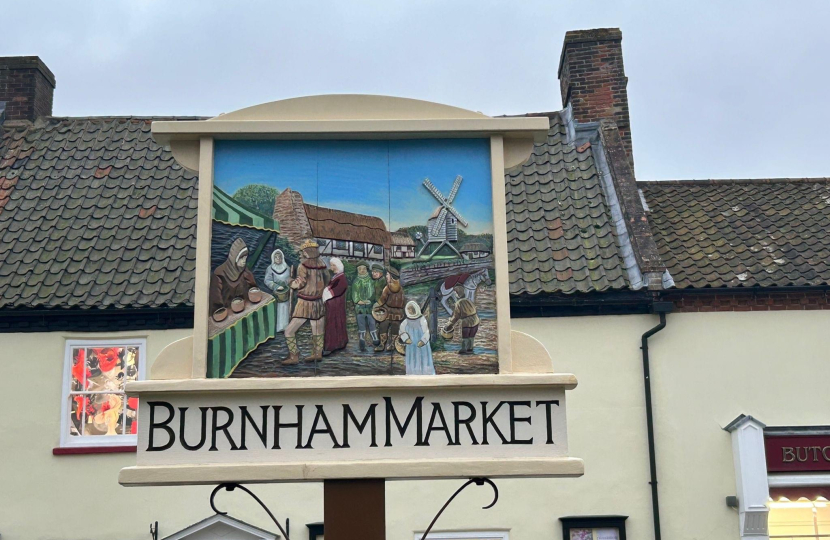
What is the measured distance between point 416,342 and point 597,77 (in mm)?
9719

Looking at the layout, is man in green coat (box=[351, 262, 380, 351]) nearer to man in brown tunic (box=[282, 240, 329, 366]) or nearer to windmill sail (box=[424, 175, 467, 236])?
man in brown tunic (box=[282, 240, 329, 366])

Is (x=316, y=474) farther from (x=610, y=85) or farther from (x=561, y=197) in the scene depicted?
(x=610, y=85)

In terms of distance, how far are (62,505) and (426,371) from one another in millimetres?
7245

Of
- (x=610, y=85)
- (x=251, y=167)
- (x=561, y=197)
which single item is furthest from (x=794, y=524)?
(x=251, y=167)

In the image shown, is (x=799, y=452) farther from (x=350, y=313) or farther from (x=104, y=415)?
(x=104, y=415)

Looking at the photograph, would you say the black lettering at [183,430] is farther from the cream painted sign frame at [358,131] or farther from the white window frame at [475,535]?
the white window frame at [475,535]

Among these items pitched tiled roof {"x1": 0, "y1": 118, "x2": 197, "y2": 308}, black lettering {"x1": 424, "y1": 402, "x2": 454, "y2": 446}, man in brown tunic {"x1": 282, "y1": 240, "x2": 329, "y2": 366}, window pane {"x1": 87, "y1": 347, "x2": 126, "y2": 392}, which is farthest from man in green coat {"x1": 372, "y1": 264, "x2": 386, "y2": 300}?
window pane {"x1": 87, "y1": 347, "x2": 126, "y2": 392}

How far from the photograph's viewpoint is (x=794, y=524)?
11.1 meters

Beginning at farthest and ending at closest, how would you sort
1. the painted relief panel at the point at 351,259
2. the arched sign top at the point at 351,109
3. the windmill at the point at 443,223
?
the arched sign top at the point at 351,109 → the windmill at the point at 443,223 → the painted relief panel at the point at 351,259

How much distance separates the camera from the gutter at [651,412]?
10.9 metres

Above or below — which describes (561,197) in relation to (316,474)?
above

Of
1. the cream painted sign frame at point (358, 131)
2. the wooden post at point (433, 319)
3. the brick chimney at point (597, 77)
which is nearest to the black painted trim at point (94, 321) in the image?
the cream painted sign frame at point (358, 131)

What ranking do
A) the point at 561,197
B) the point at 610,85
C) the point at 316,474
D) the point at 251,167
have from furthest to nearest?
the point at 610,85, the point at 561,197, the point at 251,167, the point at 316,474

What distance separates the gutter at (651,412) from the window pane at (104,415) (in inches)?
259
